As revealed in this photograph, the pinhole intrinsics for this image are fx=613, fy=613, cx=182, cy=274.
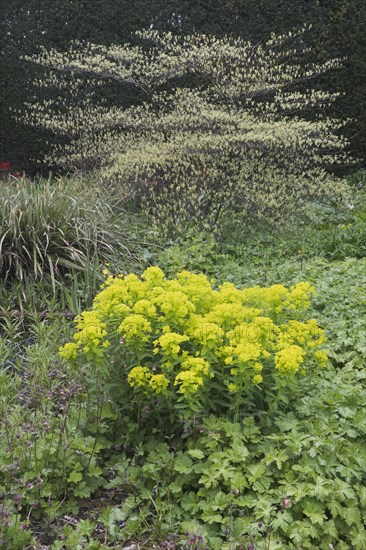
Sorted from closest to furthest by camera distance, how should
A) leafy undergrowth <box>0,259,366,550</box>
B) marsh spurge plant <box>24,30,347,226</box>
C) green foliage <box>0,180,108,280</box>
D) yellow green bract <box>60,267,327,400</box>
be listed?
leafy undergrowth <box>0,259,366,550</box>, yellow green bract <box>60,267,327,400</box>, green foliage <box>0,180,108,280</box>, marsh spurge plant <box>24,30,347,226</box>

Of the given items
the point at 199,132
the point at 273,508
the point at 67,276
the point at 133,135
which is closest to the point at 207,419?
the point at 273,508

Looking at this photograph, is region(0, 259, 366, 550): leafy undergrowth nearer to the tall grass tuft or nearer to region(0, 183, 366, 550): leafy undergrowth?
region(0, 183, 366, 550): leafy undergrowth

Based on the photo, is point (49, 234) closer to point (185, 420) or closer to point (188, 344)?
point (188, 344)

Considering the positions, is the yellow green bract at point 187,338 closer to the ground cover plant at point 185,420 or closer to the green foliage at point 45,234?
the ground cover plant at point 185,420

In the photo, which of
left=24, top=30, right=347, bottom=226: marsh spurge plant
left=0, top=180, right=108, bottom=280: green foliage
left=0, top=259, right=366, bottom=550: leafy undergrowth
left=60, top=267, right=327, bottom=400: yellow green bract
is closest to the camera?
left=0, top=259, right=366, bottom=550: leafy undergrowth

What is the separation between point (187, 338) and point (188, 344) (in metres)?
0.27

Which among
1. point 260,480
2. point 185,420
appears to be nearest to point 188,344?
point 185,420

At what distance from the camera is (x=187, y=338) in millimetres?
2572

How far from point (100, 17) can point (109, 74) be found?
167 centimetres

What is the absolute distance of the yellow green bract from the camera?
2537 mm

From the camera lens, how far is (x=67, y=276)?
496 centimetres

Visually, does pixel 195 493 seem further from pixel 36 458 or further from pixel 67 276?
pixel 67 276

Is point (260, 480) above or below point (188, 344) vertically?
below

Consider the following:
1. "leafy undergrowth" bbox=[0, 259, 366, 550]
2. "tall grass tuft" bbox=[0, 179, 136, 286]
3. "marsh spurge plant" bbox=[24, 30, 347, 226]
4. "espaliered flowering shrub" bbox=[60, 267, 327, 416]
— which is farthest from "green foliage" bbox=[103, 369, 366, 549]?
"marsh spurge plant" bbox=[24, 30, 347, 226]
